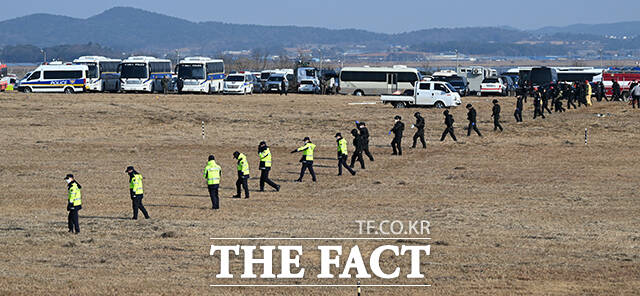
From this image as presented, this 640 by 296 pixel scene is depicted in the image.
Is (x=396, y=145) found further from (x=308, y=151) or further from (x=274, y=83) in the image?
(x=274, y=83)

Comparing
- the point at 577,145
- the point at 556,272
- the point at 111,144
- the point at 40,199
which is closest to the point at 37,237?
the point at 40,199

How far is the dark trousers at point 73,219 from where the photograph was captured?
2034cm

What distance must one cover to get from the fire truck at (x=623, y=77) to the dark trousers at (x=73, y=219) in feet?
155

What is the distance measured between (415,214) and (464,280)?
702 centimetres

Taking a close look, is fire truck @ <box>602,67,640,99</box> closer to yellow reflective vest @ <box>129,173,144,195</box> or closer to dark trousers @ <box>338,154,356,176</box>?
dark trousers @ <box>338,154,356,176</box>

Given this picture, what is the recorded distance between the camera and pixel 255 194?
26.8 meters

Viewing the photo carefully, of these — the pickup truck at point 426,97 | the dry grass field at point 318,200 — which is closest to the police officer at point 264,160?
the dry grass field at point 318,200

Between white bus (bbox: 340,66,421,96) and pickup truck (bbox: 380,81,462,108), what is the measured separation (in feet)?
40.7

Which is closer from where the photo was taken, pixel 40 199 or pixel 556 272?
pixel 556 272

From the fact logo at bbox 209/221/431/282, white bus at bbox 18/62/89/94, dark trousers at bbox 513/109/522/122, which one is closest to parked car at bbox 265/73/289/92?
white bus at bbox 18/62/89/94

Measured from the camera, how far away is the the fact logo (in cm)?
1705

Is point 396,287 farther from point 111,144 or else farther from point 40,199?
point 111,144

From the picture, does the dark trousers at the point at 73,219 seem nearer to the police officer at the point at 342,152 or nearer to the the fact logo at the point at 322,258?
the the fact logo at the point at 322,258

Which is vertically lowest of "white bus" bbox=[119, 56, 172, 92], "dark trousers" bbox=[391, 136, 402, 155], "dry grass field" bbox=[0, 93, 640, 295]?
"dry grass field" bbox=[0, 93, 640, 295]
